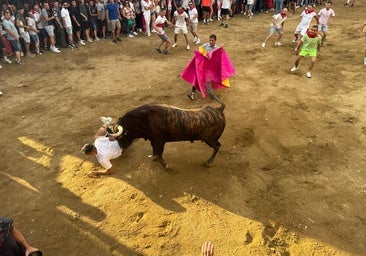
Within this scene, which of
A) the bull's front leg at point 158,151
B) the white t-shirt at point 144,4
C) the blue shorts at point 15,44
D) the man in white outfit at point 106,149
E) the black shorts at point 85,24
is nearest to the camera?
the man in white outfit at point 106,149

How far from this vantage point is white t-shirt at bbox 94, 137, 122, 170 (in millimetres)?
6105

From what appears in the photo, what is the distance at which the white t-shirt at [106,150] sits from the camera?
611cm

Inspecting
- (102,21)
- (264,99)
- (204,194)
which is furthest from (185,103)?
(102,21)

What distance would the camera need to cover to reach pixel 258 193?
19.3ft

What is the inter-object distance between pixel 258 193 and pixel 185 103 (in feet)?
12.8

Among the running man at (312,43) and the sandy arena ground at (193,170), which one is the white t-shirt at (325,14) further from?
the running man at (312,43)

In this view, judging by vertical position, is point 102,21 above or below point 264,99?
above

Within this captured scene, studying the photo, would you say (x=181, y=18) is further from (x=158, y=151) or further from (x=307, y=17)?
(x=158, y=151)

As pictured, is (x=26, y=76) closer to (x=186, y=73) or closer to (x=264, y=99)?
(x=186, y=73)

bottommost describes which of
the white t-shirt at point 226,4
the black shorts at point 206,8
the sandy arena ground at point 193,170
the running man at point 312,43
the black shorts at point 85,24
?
the sandy arena ground at point 193,170

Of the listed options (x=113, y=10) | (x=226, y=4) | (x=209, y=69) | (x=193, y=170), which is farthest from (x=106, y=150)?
(x=226, y=4)

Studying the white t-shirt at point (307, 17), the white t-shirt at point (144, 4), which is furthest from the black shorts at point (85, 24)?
the white t-shirt at point (307, 17)

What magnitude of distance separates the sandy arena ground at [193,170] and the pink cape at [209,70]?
544 millimetres

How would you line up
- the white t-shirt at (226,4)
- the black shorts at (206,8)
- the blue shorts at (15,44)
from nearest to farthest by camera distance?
1. the blue shorts at (15,44)
2. the white t-shirt at (226,4)
3. the black shorts at (206,8)
